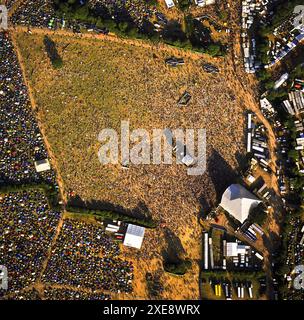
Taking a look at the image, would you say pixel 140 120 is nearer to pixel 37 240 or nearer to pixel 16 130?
pixel 16 130

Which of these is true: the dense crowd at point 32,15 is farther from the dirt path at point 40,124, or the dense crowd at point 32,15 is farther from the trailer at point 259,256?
the trailer at point 259,256

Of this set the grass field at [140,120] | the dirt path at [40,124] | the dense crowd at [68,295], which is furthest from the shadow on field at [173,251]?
the dirt path at [40,124]

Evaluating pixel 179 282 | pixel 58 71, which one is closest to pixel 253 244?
pixel 179 282

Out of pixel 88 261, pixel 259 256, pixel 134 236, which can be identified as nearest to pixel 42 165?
pixel 88 261

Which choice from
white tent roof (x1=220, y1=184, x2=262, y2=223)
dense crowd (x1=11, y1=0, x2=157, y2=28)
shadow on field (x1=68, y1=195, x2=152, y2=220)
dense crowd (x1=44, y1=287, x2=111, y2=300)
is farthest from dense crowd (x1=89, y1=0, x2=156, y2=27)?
dense crowd (x1=44, y1=287, x2=111, y2=300)

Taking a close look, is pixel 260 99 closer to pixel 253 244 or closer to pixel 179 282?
pixel 253 244

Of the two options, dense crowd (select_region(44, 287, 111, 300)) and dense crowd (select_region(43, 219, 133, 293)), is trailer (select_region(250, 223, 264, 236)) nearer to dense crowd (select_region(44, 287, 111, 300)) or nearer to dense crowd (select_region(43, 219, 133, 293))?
dense crowd (select_region(43, 219, 133, 293))
